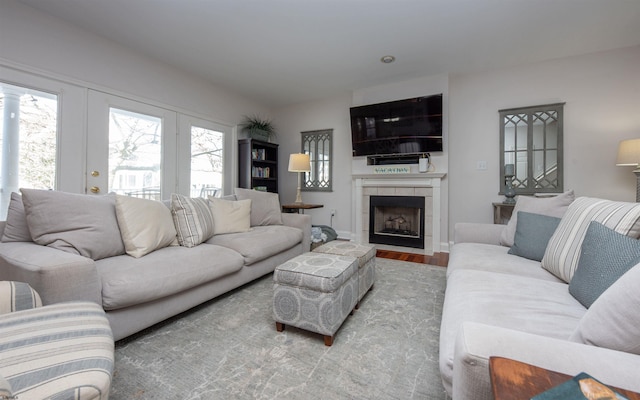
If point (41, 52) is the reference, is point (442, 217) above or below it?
below

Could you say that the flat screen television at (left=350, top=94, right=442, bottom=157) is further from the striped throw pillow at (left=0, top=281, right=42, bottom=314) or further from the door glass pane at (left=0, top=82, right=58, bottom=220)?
the striped throw pillow at (left=0, top=281, right=42, bottom=314)

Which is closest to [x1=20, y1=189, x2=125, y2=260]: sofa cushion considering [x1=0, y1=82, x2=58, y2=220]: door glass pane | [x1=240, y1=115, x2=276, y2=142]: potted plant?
[x1=0, y1=82, x2=58, y2=220]: door glass pane

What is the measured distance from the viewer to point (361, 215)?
169 inches

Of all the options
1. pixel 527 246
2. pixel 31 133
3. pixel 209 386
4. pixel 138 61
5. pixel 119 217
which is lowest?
pixel 209 386

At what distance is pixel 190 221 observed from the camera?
220 cm

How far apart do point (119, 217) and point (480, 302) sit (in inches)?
84.4

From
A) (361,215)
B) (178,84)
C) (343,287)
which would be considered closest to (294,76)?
(178,84)

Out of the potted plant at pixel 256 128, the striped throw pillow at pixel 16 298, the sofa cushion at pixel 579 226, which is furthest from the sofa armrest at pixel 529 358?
the potted plant at pixel 256 128

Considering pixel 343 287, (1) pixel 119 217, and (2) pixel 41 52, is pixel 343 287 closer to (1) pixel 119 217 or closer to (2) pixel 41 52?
(1) pixel 119 217

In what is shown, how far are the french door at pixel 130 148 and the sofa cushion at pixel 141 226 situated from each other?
1507 mm

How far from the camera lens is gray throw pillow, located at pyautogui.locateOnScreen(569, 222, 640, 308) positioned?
907mm

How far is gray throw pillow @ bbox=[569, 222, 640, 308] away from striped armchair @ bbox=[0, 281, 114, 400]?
1.62 m

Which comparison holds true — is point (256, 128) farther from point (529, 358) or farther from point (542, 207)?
point (529, 358)

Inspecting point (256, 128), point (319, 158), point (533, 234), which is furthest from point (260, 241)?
point (256, 128)
